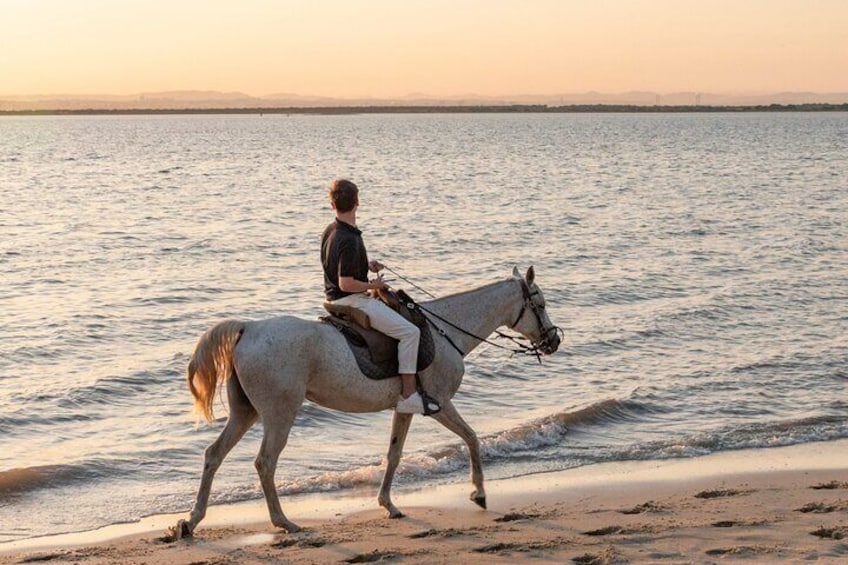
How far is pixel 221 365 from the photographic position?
9.55m

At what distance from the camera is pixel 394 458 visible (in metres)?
10.6

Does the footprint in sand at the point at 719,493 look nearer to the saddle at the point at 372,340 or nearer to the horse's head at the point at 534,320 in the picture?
the horse's head at the point at 534,320

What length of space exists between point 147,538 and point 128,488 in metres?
2.11

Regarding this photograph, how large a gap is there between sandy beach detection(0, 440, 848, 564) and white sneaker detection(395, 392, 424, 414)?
968mm

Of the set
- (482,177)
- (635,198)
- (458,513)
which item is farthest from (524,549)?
(482,177)

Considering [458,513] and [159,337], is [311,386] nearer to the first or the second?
[458,513]

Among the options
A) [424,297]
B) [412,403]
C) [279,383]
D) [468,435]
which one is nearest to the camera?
[279,383]

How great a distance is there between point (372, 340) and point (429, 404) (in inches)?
31.0

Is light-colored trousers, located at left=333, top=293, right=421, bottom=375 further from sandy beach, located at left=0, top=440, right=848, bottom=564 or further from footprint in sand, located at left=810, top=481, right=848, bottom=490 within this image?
footprint in sand, located at left=810, top=481, right=848, bottom=490

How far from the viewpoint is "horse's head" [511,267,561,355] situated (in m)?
11.2

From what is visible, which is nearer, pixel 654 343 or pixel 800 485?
pixel 800 485

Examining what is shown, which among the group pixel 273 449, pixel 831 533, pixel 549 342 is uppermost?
pixel 549 342

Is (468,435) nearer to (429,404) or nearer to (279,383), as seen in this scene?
(429,404)

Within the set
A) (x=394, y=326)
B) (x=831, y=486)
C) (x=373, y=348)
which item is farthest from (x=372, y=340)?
(x=831, y=486)
